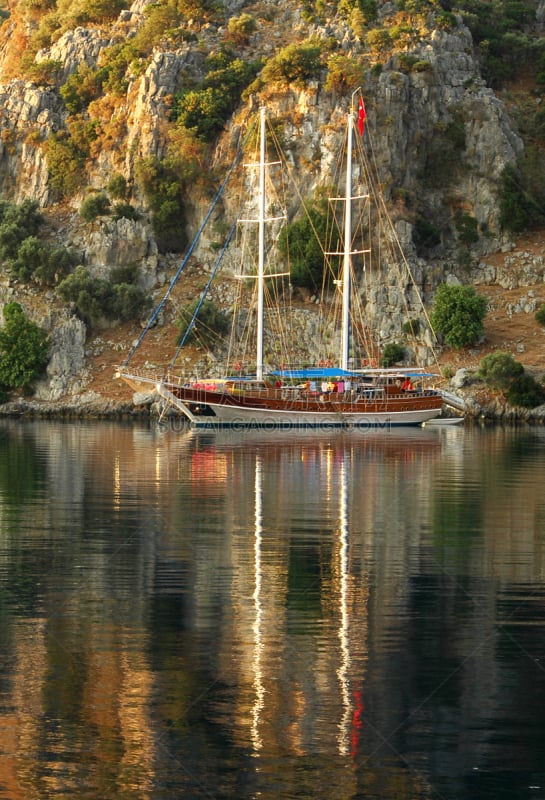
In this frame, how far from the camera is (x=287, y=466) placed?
168 feet

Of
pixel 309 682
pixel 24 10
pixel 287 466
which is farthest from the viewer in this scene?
pixel 24 10

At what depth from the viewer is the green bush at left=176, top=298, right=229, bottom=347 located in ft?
314

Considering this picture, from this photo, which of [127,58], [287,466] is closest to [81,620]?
[287,466]

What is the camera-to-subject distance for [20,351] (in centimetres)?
9275

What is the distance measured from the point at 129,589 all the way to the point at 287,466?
26885mm

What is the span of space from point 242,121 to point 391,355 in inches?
1001

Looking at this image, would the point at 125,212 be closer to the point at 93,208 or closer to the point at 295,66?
the point at 93,208

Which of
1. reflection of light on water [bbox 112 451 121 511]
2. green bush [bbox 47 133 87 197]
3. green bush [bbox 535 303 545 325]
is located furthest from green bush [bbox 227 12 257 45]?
reflection of light on water [bbox 112 451 121 511]

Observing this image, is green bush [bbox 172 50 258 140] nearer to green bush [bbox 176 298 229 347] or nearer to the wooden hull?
green bush [bbox 176 298 229 347]

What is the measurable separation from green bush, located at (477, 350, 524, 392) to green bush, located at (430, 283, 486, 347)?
5.11m

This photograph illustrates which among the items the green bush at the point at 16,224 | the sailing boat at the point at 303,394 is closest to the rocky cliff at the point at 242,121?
the green bush at the point at 16,224

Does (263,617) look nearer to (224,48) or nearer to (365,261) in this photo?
(365,261)

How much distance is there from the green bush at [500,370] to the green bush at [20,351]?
3117cm

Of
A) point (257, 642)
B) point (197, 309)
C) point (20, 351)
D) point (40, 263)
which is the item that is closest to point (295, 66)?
point (197, 309)
